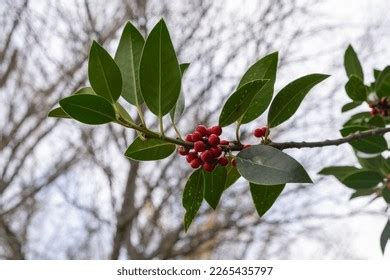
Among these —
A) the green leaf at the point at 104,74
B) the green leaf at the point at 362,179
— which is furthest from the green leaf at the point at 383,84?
the green leaf at the point at 104,74

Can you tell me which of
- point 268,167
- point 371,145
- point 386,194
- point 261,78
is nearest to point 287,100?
point 261,78

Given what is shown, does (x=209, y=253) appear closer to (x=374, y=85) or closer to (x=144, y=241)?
(x=144, y=241)

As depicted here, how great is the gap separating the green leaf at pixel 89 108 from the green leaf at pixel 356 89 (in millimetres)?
613

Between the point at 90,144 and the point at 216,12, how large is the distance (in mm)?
1433

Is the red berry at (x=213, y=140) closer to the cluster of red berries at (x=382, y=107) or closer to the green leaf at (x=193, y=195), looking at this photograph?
the green leaf at (x=193, y=195)

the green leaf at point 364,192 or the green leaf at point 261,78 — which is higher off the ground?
the green leaf at point 261,78

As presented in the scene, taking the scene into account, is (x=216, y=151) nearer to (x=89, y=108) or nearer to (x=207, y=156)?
(x=207, y=156)

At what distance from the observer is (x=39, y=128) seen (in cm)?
430

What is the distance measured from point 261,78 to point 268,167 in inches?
7.3

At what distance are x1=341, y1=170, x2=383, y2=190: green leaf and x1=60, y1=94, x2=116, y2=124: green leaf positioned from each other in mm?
668

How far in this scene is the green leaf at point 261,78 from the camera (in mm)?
845

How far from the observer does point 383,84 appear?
1143 mm

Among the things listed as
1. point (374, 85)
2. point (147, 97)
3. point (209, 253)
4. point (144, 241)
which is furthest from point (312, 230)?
point (147, 97)

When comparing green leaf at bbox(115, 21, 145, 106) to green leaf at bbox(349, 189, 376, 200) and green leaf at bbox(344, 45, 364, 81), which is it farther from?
green leaf at bbox(349, 189, 376, 200)
